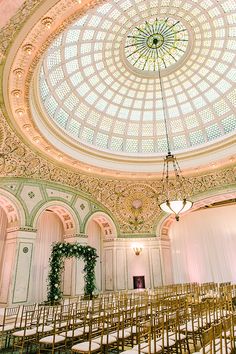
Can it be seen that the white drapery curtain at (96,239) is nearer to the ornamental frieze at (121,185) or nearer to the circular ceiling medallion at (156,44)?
the ornamental frieze at (121,185)

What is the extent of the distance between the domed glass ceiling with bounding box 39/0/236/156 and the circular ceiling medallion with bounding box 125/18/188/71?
2.2 inches

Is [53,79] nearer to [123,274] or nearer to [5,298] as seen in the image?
[5,298]

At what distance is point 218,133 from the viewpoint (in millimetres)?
16547

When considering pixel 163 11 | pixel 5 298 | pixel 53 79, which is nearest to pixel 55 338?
pixel 5 298

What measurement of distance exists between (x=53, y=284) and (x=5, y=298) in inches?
Result: 93.9

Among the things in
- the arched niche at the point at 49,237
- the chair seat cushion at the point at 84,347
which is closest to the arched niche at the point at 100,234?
the arched niche at the point at 49,237

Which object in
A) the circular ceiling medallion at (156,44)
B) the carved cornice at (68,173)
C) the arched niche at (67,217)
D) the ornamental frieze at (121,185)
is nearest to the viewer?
the carved cornice at (68,173)

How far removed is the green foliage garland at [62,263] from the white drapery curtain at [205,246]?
26.4ft

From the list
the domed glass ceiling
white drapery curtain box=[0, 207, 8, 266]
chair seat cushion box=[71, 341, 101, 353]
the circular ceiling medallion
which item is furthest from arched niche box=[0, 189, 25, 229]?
the circular ceiling medallion

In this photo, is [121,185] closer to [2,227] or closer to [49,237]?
[49,237]

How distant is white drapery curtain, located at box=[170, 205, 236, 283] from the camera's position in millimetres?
19297

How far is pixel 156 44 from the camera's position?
13852 mm

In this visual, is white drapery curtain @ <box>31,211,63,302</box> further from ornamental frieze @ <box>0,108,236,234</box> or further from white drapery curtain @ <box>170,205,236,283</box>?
white drapery curtain @ <box>170,205,236,283</box>

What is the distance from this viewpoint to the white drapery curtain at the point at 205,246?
19.3 m
